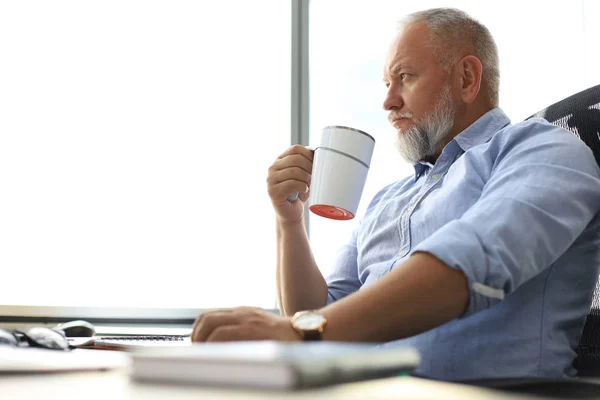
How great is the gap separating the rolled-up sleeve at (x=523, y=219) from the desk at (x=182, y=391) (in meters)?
0.21

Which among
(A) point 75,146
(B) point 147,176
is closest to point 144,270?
(B) point 147,176

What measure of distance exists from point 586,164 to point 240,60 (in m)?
1.61

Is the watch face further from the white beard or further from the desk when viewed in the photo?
the white beard

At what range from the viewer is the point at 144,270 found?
2018 millimetres

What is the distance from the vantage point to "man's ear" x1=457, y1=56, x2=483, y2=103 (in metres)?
1.37

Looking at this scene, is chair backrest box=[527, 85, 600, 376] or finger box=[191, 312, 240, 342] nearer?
finger box=[191, 312, 240, 342]

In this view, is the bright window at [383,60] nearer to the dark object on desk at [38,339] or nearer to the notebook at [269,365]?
the dark object on desk at [38,339]

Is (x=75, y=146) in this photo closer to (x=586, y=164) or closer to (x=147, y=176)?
(x=147, y=176)

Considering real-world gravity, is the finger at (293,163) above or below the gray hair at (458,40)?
below

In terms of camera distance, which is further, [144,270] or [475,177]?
[144,270]

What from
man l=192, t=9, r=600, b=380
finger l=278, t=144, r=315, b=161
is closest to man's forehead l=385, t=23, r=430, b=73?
man l=192, t=9, r=600, b=380

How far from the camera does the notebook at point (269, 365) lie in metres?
0.41

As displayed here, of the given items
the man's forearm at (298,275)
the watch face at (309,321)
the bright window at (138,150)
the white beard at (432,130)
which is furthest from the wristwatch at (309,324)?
the bright window at (138,150)

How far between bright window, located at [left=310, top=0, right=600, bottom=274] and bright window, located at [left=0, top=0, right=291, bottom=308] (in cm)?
19
